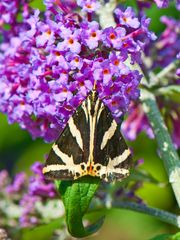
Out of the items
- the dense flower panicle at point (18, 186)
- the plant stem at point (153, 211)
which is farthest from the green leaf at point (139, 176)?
the dense flower panicle at point (18, 186)

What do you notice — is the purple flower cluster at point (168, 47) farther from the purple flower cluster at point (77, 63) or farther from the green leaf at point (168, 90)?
the purple flower cluster at point (77, 63)

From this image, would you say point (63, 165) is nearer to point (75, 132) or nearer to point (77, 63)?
point (75, 132)

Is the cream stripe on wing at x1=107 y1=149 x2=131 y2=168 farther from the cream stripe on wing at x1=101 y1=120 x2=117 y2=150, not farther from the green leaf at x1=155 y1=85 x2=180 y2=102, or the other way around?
the green leaf at x1=155 y1=85 x2=180 y2=102

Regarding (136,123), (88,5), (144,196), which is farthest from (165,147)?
(144,196)

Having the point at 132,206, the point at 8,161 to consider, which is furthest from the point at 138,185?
the point at 8,161

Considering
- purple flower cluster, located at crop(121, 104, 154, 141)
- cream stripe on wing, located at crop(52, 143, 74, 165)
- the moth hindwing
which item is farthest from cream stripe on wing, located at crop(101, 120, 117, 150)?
purple flower cluster, located at crop(121, 104, 154, 141)

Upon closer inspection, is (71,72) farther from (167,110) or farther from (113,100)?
(167,110)
